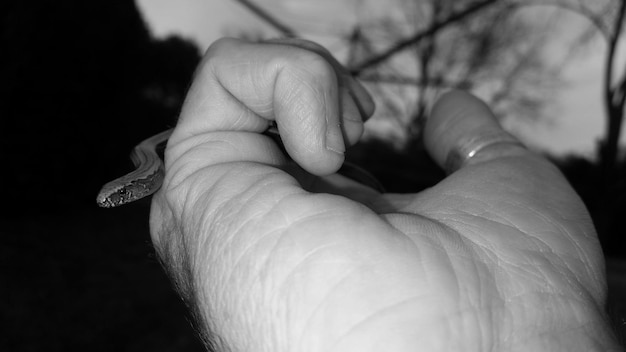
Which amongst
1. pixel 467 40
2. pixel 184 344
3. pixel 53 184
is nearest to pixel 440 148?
pixel 184 344

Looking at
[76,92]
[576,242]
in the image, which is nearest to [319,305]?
[576,242]

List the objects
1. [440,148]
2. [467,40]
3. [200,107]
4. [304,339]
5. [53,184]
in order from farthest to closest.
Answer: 1. [467,40]
2. [53,184]
3. [440,148]
4. [200,107]
5. [304,339]

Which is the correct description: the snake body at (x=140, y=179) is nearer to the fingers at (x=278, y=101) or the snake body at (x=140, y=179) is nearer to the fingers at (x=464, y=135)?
the fingers at (x=278, y=101)

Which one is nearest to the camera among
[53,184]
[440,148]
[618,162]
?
[440,148]

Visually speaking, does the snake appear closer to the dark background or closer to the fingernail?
the fingernail

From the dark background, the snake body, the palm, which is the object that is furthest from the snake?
the dark background

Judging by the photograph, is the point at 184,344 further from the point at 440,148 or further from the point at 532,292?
the point at 532,292

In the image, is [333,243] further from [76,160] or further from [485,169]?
[76,160]
